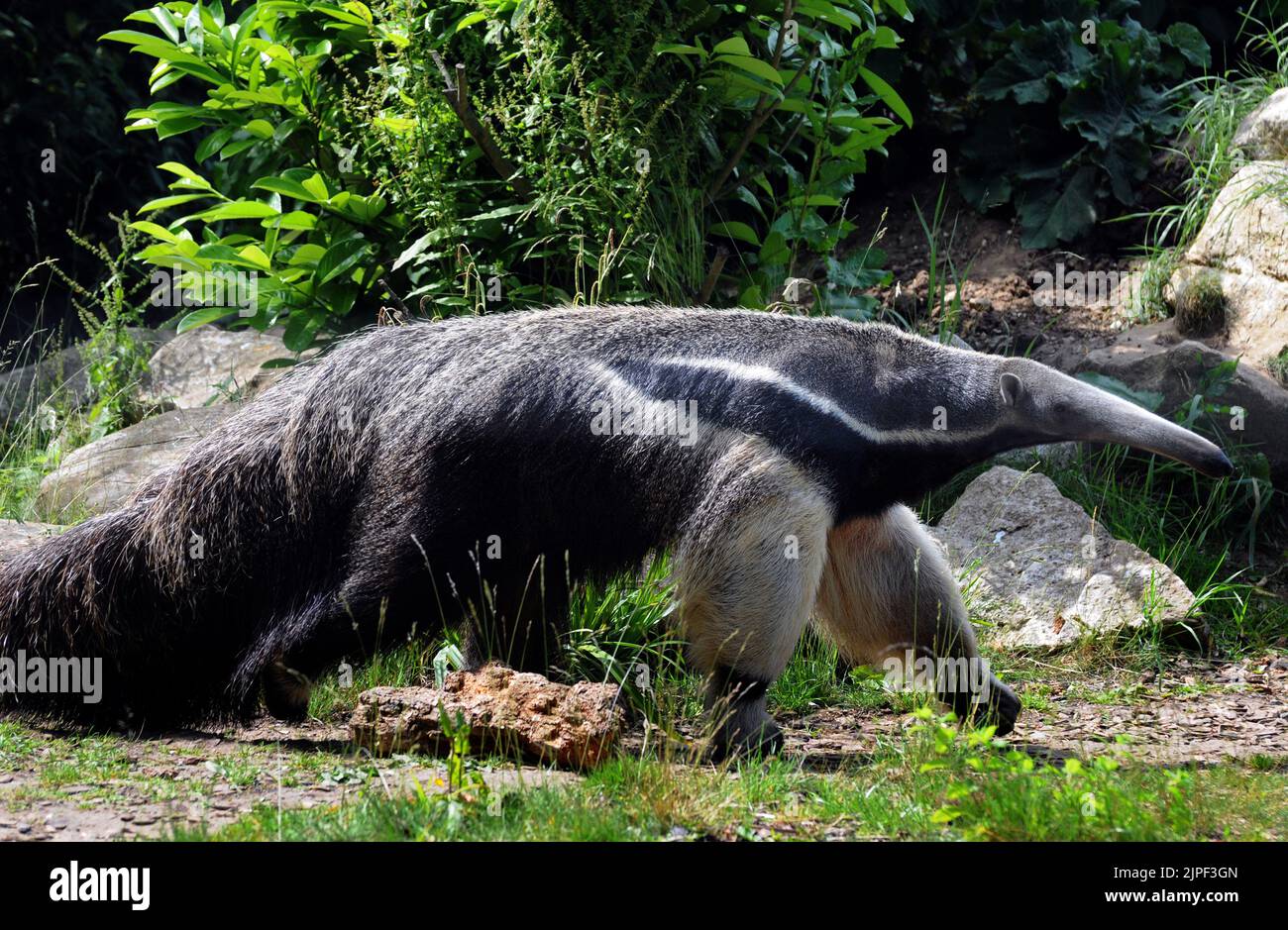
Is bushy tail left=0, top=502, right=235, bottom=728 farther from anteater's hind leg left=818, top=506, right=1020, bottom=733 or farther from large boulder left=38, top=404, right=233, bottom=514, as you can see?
anteater's hind leg left=818, top=506, right=1020, bottom=733

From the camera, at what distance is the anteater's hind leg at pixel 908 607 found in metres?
6.04

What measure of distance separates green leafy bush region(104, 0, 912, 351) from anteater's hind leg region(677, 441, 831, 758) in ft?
7.22

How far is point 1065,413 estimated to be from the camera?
5656mm

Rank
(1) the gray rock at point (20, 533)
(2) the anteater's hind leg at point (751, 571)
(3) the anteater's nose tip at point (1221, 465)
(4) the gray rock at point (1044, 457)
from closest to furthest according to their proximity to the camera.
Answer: (2) the anteater's hind leg at point (751, 571), (3) the anteater's nose tip at point (1221, 465), (1) the gray rock at point (20, 533), (4) the gray rock at point (1044, 457)

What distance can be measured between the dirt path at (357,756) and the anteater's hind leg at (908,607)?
295 mm

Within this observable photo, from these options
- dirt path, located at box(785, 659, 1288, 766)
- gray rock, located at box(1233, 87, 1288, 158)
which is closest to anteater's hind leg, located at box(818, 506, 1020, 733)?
dirt path, located at box(785, 659, 1288, 766)

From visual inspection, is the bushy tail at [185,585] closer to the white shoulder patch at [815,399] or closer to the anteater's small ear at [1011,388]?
the white shoulder patch at [815,399]

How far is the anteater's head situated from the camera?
18.3 feet

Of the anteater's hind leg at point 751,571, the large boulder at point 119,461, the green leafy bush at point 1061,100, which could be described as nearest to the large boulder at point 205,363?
the large boulder at point 119,461

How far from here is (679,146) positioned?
25.2ft

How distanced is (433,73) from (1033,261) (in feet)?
16.5

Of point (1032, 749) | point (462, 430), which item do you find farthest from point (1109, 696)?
point (462, 430)

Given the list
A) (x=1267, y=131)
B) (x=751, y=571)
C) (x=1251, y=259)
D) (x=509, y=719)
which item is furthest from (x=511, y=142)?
(x=1267, y=131)

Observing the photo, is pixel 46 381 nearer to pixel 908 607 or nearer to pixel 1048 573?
pixel 908 607
